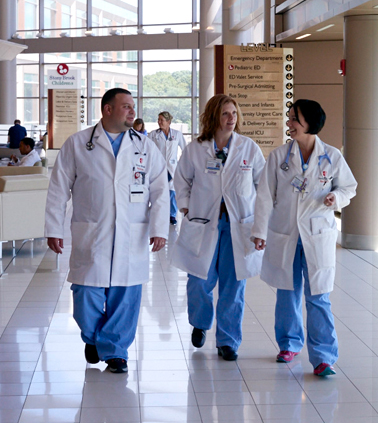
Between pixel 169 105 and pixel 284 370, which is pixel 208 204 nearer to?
pixel 284 370

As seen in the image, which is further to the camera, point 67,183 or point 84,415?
point 67,183

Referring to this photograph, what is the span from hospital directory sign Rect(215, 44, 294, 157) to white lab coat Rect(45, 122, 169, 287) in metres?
4.29

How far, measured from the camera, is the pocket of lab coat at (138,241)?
4.11m

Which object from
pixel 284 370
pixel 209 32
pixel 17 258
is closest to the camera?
pixel 284 370

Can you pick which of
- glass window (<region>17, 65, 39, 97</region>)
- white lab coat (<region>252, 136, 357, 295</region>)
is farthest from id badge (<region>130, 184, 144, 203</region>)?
glass window (<region>17, 65, 39, 97</region>)

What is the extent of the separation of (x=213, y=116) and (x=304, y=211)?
0.91 m

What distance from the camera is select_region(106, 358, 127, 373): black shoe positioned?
4105 mm

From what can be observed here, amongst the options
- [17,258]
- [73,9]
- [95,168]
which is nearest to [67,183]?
[95,168]

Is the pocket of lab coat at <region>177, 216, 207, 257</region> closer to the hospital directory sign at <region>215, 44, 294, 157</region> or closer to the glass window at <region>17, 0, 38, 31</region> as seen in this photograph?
the hospital directory sign at <region>215, 44, 294, 157</region>

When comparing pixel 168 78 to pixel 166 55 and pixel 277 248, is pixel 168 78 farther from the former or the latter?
pixel 277 248

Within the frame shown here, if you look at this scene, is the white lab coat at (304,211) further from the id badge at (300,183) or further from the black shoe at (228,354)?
the black shoe at (228,354)

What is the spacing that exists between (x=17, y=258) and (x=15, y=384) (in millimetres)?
4199

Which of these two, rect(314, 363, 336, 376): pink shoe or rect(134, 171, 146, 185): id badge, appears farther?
rect(134, 171, 146, 185): id badge

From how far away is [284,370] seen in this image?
4188 millimetres
